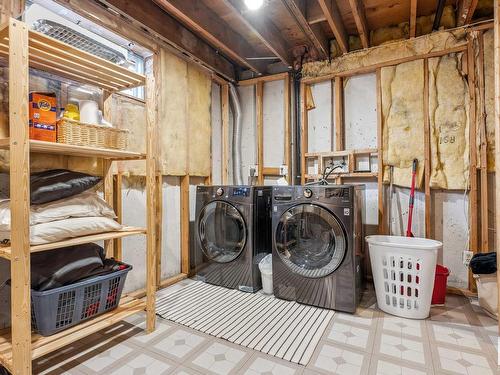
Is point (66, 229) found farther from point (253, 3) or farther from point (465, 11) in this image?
point (465, 11)

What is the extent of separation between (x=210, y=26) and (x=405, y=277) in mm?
2757

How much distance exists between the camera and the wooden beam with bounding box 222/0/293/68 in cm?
235

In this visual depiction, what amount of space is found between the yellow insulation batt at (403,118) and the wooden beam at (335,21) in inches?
19.5

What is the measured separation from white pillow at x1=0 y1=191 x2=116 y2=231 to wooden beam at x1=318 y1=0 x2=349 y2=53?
7.41ft

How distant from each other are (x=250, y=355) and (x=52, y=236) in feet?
4.33

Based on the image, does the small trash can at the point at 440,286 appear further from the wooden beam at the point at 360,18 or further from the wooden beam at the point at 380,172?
the wooden beam at the point at 360,18

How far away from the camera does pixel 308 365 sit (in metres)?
1.61

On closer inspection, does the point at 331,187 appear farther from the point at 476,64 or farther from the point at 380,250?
the point at 476,64

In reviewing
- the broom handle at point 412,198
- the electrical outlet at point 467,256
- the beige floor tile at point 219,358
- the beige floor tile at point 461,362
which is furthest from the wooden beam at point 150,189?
the electrical outlet at point 467,256

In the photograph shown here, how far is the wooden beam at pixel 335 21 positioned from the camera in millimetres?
2334

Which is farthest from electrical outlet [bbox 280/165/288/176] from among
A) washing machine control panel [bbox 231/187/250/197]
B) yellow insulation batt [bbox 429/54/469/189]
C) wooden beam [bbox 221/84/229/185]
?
yellow insulation batt [bbox 429/54/469/189]

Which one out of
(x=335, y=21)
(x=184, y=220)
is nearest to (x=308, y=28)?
(x=335, y=21)

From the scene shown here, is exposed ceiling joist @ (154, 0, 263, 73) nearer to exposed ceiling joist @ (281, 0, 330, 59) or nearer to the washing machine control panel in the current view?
exposed ceiling joist @ (281, 0, 330, 59)

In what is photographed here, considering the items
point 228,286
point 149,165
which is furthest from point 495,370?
point 149,165
